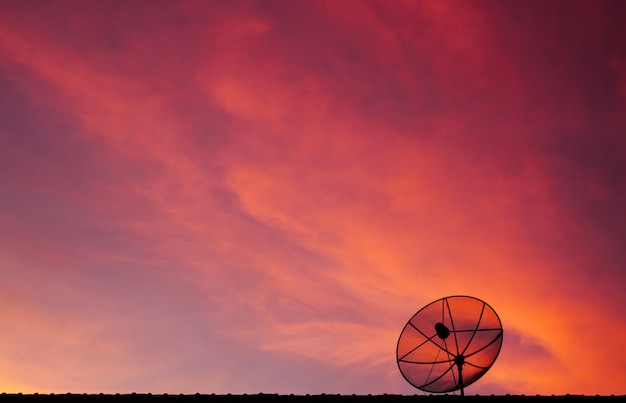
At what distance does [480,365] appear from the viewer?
13281 millimetres

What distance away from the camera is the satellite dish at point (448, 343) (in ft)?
44.0

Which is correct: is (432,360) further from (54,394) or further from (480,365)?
(54,394)

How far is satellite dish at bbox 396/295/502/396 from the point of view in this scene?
13.4 metres

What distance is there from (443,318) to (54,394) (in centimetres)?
1036

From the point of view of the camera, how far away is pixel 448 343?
45.6 feet
